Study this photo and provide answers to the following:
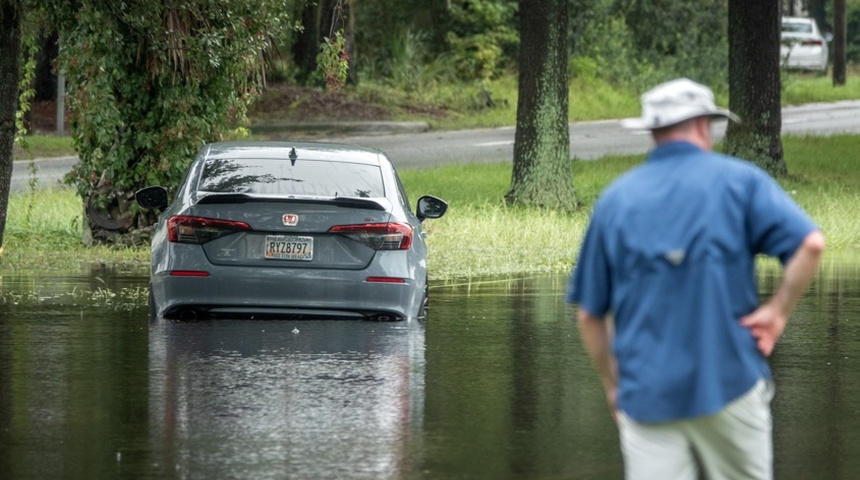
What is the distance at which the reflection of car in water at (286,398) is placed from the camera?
24.6ft

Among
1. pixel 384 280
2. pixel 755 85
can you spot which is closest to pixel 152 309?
pixel 384 280

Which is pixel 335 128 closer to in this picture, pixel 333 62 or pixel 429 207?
pixel 333 62

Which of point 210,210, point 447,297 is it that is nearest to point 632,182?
point 210,210

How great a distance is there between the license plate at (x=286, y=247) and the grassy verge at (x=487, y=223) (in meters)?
5.07

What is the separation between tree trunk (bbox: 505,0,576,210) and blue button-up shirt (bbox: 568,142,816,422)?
62.6ft

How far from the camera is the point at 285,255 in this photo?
11.5 m

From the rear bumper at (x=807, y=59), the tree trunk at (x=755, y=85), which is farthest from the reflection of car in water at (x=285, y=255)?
the rear bumper at (x=807, y=59)

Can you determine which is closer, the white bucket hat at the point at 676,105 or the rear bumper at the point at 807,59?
the white bucket hat at the point at 676,105

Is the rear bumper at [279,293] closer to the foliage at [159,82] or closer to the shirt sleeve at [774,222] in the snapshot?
the foliage at [159,82]

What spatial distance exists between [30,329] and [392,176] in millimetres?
2734

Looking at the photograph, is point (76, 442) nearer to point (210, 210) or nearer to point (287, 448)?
point (287, 448)

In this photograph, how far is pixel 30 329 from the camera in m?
12.2

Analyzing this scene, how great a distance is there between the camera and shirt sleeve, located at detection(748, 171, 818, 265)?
4.71 meters

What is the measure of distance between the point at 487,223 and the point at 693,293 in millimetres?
15941
